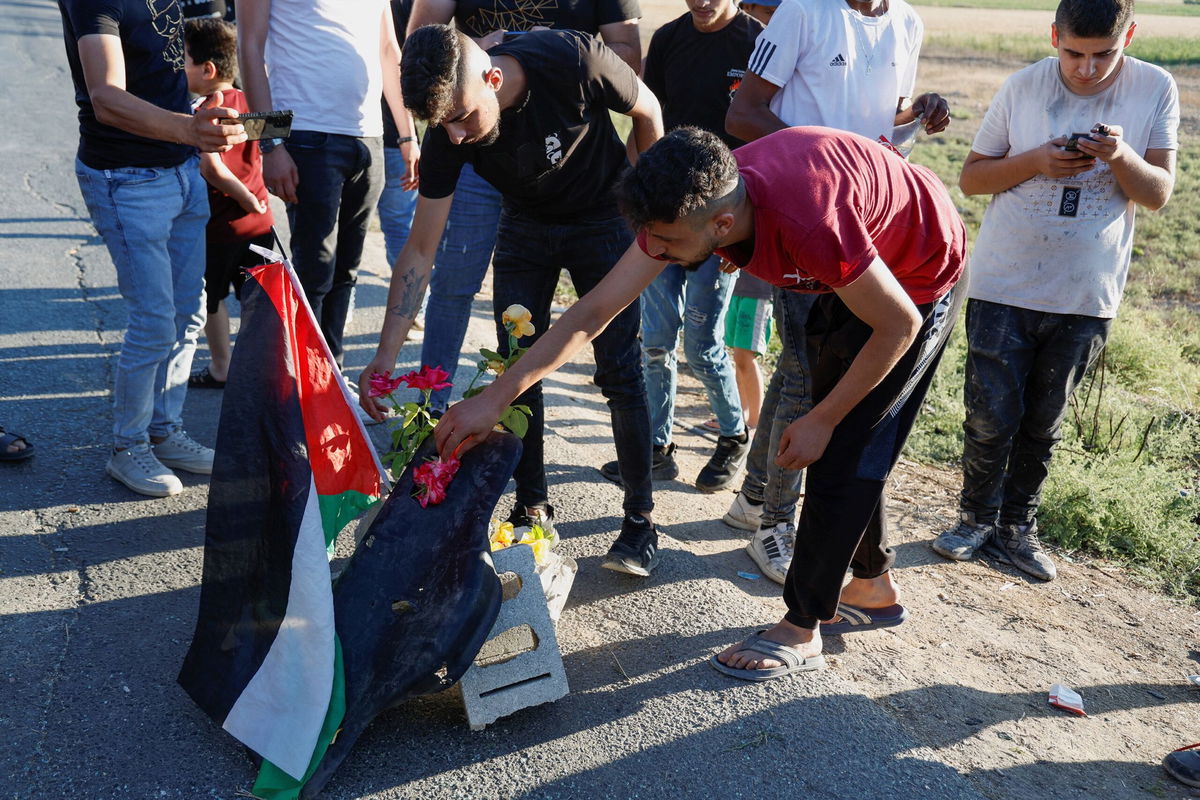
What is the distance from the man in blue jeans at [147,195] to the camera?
3.53 meters

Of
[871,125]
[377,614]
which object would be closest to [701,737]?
[377,614]

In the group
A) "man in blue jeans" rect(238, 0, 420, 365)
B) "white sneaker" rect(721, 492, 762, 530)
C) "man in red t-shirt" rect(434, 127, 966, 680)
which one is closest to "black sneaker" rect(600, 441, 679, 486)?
"white sneaker" rect(721, 492, 762, 530)

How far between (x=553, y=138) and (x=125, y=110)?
1.53 metres

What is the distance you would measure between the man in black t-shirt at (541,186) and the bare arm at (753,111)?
1.81ft

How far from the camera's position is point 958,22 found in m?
28.8

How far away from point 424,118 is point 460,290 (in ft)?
3.79

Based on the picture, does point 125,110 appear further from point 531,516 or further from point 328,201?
point 531,516

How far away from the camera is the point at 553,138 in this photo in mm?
3330

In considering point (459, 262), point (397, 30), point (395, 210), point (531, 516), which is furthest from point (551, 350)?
point (397, 30)

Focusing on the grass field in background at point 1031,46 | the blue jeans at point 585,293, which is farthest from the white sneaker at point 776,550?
the grass field in background at point 1031,46

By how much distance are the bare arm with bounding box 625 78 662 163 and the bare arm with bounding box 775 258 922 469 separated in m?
1.17

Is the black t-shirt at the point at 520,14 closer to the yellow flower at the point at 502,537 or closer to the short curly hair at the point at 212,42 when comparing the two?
the short curly hair at the point at 212,42

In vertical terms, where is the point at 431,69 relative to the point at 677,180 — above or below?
above

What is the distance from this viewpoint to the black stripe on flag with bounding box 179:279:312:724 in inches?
109
